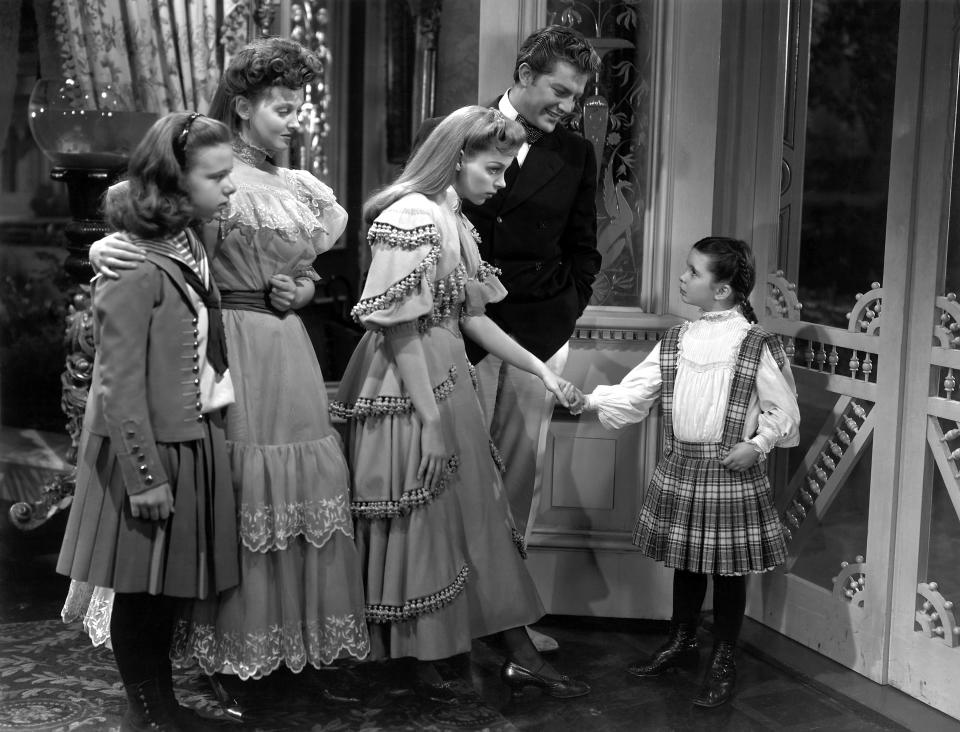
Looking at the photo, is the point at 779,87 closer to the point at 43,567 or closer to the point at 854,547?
the point at 854,547

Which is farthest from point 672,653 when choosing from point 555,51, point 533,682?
point 555,51

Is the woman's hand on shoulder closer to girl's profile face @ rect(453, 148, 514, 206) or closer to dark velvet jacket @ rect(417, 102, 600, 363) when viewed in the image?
girl's profile face @ rect(453, 148, 514, 206)

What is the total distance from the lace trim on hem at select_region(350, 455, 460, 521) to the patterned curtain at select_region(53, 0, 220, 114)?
1981mm

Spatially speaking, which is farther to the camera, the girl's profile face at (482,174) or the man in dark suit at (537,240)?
the man in dark suit at (537,240)

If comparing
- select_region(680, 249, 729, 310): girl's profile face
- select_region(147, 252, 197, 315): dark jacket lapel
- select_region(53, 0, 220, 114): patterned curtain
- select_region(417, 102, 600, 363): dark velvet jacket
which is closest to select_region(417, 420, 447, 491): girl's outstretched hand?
select_region(417, 102, 600, 363): dark velvet jacket

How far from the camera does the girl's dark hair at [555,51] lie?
2.94m

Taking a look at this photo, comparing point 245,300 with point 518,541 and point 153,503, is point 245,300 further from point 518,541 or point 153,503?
point 518,541

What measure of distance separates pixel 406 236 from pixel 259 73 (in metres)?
0.48

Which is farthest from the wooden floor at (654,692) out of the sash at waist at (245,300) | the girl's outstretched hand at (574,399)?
the sash at waist at (245,300)

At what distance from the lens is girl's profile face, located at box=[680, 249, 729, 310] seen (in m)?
3.03

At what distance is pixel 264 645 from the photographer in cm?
253

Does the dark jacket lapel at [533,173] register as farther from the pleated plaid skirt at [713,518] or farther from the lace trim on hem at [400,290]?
the pleated plaid skirt at [713,518]

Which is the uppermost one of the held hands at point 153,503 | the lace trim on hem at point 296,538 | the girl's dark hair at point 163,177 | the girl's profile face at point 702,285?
the girl's dark hair at point 163,177

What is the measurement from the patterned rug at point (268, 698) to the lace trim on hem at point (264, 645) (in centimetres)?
21
